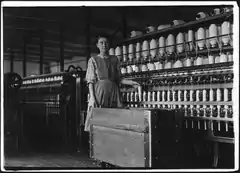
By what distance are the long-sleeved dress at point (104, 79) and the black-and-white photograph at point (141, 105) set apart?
0.01 metres

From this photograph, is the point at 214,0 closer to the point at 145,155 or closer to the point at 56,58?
the point at 145,155

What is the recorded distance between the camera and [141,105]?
12.8ft

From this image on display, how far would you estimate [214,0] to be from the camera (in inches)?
95.3

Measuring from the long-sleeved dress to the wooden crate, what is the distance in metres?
0.30

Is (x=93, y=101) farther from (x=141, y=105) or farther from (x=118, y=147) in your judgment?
(x=141, y=105)

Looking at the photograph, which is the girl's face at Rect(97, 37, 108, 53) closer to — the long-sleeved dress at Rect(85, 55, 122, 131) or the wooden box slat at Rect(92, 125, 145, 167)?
the long-sleeved dress at Rect(85, 55, 122, 131)

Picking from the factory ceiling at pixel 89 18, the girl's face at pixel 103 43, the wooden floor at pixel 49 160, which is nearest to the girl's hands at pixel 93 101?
the girl's face at pixel 103 43

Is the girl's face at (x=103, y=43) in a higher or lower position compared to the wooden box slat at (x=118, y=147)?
higher

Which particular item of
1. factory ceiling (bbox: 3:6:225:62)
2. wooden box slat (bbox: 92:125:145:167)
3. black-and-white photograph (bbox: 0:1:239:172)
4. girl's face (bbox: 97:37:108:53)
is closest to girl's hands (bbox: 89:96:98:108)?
black-and-white photograph (bbox: 0:1:239:172)

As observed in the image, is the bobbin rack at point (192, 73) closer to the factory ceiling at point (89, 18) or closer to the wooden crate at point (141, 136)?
the wooden crate at point (141, 136)

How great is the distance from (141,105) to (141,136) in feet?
4.45

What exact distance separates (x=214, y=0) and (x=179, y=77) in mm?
1242

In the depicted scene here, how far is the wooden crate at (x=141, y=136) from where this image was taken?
8.25ft

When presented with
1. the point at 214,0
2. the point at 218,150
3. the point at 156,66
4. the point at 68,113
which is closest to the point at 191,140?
the point at 218,150
